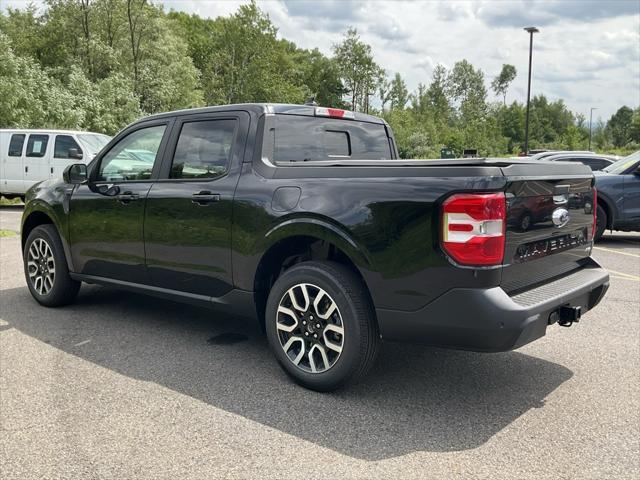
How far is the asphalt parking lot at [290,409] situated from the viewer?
2973 mm

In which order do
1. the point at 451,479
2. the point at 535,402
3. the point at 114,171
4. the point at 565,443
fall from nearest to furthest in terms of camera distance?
the point at 451,479
the point at 565,443
the point at 535,402
the point at 114,171

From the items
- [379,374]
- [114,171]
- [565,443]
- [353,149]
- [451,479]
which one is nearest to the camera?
[451,479]

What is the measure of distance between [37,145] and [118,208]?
1197 cm

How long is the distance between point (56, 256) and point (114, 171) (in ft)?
3.64

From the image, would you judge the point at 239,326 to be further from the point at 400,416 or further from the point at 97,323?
the point at 400,416

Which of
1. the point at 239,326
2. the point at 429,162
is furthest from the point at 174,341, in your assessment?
the point at 429,162

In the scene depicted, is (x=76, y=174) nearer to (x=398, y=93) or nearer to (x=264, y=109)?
(x=264, y=109)

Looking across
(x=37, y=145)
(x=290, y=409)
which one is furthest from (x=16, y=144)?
(x=290, y=409)

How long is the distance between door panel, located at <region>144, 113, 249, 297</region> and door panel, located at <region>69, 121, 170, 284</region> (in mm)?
162

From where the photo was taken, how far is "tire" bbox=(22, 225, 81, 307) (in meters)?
5.75

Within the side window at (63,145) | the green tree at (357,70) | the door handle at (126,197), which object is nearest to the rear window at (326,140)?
the door handle at (126,197)

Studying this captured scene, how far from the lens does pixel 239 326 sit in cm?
538

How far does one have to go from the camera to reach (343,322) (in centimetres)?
363

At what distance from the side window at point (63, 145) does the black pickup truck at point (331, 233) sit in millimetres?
10317
